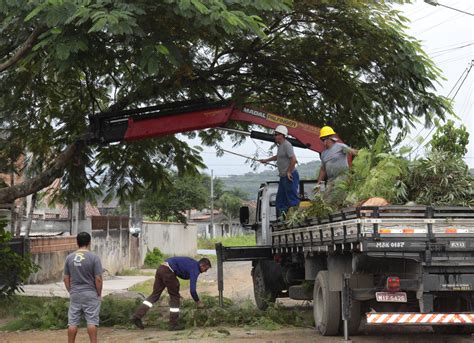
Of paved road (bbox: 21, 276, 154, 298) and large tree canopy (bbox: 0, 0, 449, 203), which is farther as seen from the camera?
paved road (bbox: 21, 276, 154, 298)

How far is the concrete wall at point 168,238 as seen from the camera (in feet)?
115

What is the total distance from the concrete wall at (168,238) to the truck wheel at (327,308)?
2335 cm

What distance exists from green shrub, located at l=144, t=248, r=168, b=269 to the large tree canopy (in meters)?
15.7

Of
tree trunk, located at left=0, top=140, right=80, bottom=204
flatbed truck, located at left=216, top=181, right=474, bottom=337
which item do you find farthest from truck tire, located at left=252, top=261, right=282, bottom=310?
tree trunk, located at left=0, top=140, right=80, bottom=204

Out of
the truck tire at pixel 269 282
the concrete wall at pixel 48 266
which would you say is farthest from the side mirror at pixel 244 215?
the concrete wall at pixel 48 266

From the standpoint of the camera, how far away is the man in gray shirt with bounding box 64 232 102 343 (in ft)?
30.1

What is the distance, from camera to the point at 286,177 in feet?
43.4

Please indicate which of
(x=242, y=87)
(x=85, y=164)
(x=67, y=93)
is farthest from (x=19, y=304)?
(x=242, y=87)

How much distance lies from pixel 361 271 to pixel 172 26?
459 cm

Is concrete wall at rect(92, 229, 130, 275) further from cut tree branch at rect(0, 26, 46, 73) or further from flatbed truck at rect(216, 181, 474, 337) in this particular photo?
flatbed truck at rect(216, 181, 474, 337)

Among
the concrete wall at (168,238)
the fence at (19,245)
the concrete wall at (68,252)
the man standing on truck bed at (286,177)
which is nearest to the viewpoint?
the man standing on truck bed at (286,177)

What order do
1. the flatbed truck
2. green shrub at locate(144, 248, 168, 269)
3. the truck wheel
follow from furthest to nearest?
1. green shrub at locate(144, 248, 168, 269)
2. the truck wheel
3. the flatbed truck

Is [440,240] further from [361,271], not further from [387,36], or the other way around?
[387,36]

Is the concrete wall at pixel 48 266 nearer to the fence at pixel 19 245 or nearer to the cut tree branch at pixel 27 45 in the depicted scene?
the fence at pixel 19 245
